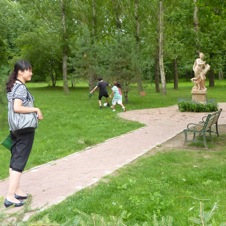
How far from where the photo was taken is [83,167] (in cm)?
661

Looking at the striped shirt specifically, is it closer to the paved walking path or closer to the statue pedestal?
the paved walking path

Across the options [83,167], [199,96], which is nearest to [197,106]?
[199,96]

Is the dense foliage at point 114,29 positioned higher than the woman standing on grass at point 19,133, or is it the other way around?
the dense foliage at point 114,29

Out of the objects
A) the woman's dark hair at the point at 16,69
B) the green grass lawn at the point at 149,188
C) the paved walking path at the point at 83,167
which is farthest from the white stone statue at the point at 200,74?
the woman's dark hair at the point at 16,69

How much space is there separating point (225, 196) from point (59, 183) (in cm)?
258

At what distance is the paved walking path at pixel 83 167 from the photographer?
17.3ft

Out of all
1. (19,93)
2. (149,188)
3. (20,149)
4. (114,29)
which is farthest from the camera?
Answer: (114,29)

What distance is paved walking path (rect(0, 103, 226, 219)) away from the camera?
5.27 m

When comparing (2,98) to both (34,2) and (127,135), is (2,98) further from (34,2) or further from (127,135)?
(34,2)

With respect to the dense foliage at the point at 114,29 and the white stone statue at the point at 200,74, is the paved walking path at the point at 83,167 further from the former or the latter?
the dense foliage at the point at 114,29

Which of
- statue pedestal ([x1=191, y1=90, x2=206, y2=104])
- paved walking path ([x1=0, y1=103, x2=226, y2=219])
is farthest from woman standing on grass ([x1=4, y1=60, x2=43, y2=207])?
statue pedestal ([x1=191, y1=90, x2=206, y2=104])

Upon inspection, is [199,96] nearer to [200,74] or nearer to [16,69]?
[200,74]

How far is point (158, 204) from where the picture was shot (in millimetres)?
4582

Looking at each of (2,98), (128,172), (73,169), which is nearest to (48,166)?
(73,169)
